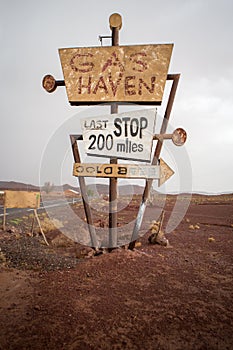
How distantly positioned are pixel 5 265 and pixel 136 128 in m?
4.43

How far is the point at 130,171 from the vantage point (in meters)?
6.03

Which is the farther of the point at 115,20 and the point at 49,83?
the point at 49,83

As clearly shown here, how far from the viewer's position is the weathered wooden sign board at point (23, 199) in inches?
360

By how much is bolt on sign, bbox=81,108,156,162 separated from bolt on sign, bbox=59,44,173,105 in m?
0.44

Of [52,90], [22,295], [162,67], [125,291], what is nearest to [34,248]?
[22,295]

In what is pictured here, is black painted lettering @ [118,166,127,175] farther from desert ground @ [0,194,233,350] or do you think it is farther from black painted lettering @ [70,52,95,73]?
black painted lettering @ [70,52,95,73]

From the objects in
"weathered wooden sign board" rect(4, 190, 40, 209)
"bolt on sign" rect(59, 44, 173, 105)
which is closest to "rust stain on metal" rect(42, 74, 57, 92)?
"bolt on sign" rect(59, 44, 173, 105)

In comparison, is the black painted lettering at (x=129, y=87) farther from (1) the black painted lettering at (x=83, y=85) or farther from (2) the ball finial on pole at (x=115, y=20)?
(2) the ball finial on pole at (x=115, y=20)

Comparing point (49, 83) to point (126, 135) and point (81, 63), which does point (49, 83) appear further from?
point (126, 135)

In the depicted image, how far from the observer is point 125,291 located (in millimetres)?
4207

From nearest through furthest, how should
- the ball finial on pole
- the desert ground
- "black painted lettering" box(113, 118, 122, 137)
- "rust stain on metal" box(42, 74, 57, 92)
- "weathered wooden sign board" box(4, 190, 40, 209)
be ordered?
the desert ground, "black painted lettering" box(113, 118, 122, 137), the ball finial on pole, "rust stain on metal" box(42, 74, 57, 92), "weathered wooden sign board" box(4, 190, 40, 209)

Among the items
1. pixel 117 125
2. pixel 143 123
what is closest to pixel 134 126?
pixel 143 123

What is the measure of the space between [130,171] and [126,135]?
2.99 ft

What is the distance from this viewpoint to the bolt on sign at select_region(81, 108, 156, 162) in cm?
603
